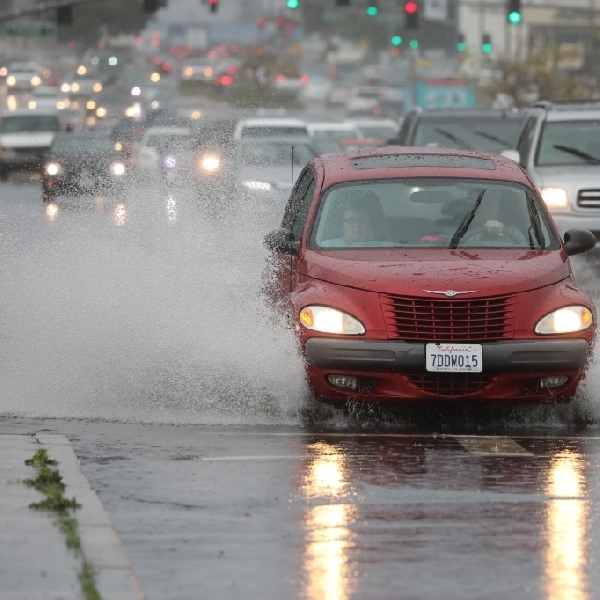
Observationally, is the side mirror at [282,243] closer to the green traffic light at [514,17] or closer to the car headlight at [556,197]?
the car headlight at [556,197]

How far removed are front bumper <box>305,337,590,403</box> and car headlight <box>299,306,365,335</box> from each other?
3.1 inches

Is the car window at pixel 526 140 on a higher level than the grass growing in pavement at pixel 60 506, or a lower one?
lower

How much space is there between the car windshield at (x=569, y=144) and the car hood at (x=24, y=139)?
1067 inches

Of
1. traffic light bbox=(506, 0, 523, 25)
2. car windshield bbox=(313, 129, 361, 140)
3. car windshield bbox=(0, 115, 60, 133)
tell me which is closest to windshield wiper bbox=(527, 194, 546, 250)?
car windshield bbox=(313, 129, 361, 140)

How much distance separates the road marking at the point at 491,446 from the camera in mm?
9164

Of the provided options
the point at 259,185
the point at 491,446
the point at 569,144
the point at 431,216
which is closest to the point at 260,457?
the point at 491,446

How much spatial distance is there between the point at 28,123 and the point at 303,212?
36017 mm

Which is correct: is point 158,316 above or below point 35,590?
below

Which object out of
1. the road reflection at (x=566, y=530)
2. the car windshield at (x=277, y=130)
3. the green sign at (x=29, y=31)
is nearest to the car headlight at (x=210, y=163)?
the car windshield at (x=277, y=130)

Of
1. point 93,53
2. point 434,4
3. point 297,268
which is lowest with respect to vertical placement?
point 93,53

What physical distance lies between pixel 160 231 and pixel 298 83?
8797 centimetres

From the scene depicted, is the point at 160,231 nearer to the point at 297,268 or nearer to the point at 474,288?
the point at 297,268

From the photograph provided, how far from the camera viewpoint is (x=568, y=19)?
318ft

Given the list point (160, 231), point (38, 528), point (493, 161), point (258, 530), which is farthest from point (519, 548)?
point (160, 231)
